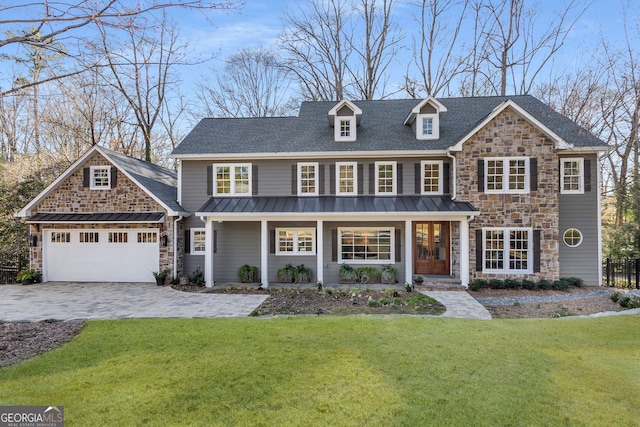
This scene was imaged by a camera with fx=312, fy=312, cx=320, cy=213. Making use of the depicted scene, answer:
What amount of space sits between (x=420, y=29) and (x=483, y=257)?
1771 centimetres

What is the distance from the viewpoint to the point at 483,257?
38.5 feet

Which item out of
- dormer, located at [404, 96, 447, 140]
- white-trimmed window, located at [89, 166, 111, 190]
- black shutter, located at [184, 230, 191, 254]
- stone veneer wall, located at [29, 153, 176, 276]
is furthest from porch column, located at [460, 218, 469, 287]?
white-trimmed window, located at [89, 166, 111, 190]

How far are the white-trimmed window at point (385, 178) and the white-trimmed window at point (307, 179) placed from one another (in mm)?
2541

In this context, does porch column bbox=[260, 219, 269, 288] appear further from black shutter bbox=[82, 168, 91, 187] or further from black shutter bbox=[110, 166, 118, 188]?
black shutter bbox=[82, 168, 91, 187]

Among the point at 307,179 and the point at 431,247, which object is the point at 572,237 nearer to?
the point at 431,247

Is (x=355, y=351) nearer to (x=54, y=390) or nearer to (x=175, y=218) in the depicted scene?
(x=54, y=390)

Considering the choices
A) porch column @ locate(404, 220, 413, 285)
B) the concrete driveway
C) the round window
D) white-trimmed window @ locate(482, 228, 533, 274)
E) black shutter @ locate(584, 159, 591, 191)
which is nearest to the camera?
the concrete driveway

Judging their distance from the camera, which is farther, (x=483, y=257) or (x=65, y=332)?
(x=483, y=257)

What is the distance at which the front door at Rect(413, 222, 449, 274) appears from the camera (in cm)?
1279

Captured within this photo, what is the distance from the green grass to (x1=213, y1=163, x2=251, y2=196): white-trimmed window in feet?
24.6

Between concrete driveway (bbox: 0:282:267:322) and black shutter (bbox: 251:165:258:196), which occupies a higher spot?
black shutter (bbox: 251:165:258:196)

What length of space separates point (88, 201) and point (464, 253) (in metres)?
14.9

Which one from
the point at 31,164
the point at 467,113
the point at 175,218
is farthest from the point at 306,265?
the point at 31,164

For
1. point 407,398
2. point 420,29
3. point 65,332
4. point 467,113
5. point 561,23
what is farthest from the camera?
point 420,29
